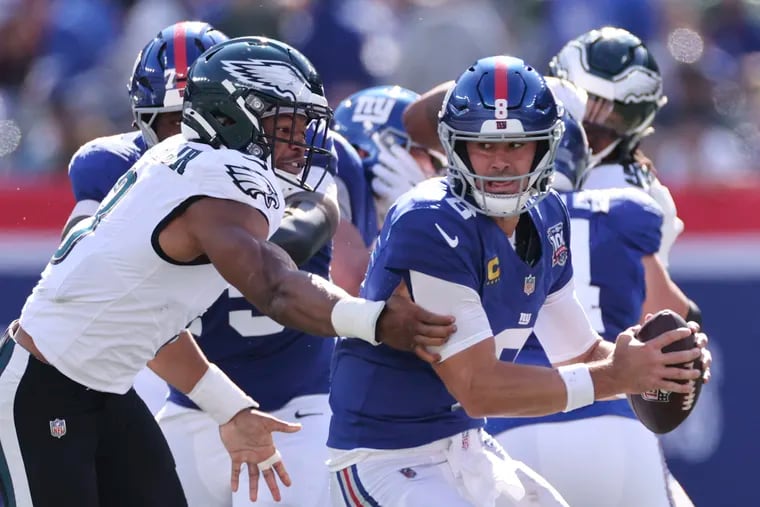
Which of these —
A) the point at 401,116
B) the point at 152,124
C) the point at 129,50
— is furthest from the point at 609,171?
the point at 129,50

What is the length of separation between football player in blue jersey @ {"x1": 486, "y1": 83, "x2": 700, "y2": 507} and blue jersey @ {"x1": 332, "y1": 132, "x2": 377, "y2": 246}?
779 millimetres

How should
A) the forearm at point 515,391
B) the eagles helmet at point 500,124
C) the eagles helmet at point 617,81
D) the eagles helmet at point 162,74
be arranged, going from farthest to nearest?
1. the eagles helmet at point 617,81
2. the eagles helmet at point 162,74
3. the eagles helmet at point 500,124
4. the forearm at point 515,391

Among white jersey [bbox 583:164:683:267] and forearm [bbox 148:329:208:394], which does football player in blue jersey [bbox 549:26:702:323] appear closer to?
white jersey [bbox 583:164:683:267]

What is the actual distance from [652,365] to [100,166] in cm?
212

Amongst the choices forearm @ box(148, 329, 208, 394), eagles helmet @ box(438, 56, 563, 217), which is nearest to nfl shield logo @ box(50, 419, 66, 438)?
forearm @ box(148, 329, 208, 394)

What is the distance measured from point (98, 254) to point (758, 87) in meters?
5.93

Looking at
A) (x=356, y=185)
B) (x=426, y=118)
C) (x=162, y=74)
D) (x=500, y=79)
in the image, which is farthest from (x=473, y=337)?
(x=426, y=118)

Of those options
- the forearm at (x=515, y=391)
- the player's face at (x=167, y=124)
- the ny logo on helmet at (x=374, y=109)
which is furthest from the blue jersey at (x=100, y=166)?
the forearm at (x=515, y=391)

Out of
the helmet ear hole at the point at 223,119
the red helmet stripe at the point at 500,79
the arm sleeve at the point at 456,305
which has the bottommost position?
the arm sleeve at the point at 456,305

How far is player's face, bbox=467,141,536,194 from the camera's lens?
3.60m

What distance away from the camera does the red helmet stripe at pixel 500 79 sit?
A: 3.61 metres

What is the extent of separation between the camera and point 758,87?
27.7ft

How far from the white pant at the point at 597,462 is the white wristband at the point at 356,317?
1.28 metres

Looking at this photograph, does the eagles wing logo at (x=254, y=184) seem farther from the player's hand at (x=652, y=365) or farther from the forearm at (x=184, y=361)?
the player's hand at (x=652, y=365)
